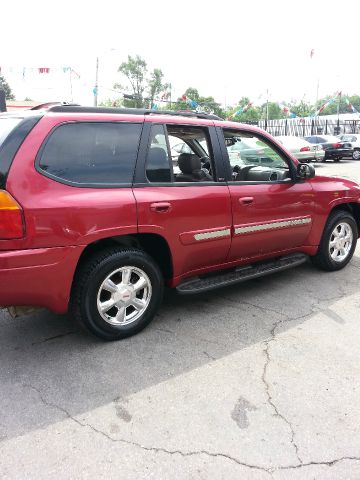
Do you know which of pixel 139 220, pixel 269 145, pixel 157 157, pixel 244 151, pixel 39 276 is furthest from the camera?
pixel 244 151

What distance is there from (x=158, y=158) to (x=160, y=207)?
431 mm

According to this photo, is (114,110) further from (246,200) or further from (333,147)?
(333,147)

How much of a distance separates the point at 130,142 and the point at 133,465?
224 cm

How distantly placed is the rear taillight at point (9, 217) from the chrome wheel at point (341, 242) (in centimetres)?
359

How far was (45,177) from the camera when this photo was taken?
280cm

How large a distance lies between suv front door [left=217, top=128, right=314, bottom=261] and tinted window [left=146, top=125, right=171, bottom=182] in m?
0.68

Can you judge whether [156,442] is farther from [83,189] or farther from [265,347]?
[83,189]

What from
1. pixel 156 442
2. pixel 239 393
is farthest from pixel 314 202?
pixel 156 442

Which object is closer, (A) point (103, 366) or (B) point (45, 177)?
(B) point (45, 177)

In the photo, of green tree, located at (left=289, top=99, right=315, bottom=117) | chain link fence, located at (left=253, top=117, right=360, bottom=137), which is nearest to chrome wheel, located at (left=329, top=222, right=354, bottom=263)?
chain link fence, located at (left=253, top=117, right=360, bottom=137)

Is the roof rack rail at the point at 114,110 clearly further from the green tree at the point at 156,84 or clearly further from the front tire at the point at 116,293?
the green tree at the point at 156,84

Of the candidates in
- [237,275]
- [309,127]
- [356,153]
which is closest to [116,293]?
[237,275]

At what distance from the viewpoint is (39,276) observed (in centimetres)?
281

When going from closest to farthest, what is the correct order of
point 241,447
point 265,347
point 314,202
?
point 241,447
point 265,347
point 314,202
